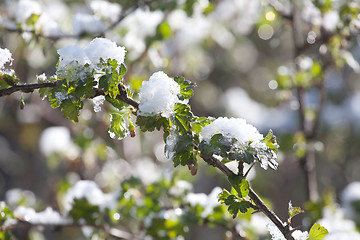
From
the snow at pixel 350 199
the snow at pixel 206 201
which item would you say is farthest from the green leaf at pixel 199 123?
the snow at pixel 350 199

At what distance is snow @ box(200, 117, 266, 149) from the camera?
1.03 metres

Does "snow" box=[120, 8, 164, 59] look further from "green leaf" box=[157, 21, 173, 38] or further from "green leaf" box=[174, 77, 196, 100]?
"green leaf" box=[174, 77, 196, 100]

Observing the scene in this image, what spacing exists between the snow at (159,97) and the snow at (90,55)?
0.09m

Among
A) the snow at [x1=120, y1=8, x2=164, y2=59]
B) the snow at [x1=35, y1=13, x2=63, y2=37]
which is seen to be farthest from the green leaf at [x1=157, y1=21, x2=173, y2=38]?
the snow at [x1=35, y1=13, x2=63, y2=37]

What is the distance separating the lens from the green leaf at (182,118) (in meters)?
1.02

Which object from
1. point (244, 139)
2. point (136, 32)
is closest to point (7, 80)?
point (244, 139)

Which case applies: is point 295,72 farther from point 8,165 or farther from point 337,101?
point 8,165

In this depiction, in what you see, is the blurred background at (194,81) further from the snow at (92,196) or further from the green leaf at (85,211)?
the green leaf at (85,211)

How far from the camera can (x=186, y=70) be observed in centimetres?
339

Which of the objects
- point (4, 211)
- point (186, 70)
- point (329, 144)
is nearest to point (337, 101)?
point (329, 144)

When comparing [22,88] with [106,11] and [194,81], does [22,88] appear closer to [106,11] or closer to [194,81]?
[106,11]

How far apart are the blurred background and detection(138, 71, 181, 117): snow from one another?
0.28m

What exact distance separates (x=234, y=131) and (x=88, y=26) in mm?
1151

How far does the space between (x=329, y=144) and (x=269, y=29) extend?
156 centimetres
